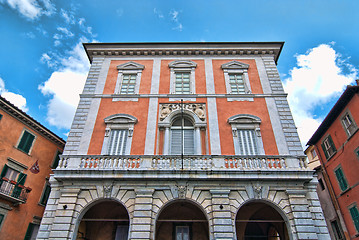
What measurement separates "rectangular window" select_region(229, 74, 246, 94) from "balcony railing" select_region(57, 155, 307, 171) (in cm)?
538

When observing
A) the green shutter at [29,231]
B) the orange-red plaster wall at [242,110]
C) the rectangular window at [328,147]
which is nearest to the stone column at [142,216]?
the orange-red plaster wall at [242,110]

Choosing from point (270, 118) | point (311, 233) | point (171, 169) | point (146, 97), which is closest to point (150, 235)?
point (171, 169)

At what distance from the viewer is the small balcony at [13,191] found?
15.6 meters

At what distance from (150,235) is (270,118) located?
9361mm

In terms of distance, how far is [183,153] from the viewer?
14.0 meters

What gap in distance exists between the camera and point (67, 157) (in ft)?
42.1

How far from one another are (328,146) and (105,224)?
1781 centimetres

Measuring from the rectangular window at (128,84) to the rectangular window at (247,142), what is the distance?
24.6 ft

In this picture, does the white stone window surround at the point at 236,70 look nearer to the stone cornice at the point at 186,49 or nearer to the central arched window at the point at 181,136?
the stone cornice at the point at 186,49

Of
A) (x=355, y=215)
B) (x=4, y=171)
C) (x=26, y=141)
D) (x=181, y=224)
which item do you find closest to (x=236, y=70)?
(x=181, y=224)

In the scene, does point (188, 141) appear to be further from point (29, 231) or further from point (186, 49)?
point (29, 231)

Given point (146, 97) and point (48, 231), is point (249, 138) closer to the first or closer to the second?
point (146, 97)

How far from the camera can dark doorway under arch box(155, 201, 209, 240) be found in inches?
520

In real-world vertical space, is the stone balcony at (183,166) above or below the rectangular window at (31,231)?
above
